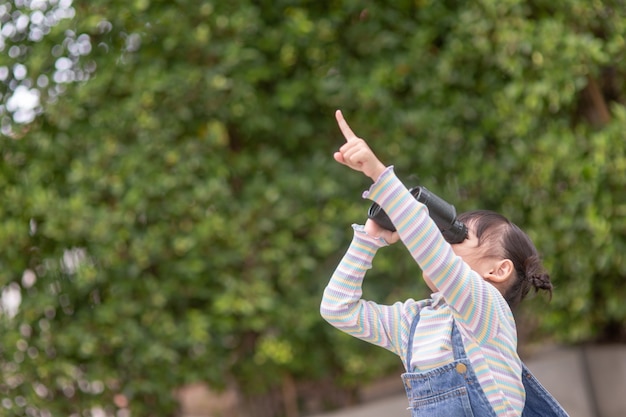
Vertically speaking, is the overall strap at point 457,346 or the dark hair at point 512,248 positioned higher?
the dark hair at point 512,248

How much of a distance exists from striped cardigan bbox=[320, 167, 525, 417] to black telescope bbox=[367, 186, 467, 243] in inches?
2.3

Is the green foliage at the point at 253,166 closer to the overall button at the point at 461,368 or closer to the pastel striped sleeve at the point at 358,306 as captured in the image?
the pastel striped sleeve at the point at 358,306

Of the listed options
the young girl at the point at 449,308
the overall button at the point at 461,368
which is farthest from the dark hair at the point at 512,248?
the overall button at the point at 461,368

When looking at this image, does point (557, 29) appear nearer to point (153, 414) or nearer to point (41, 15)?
point (41, 15)

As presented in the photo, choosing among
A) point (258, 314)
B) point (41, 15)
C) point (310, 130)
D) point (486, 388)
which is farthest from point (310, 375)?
point (486, 388)

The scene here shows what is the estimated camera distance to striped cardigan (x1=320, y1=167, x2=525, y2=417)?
151 cm

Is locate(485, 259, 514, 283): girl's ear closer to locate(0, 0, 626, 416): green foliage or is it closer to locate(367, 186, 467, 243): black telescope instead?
A: locate(367, 186, 467, 243): black telescope

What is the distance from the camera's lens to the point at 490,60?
11.3 ft

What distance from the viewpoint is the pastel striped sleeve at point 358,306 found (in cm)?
176

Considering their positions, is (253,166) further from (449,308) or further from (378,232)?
(449,308)

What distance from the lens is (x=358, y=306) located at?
1.79 meters

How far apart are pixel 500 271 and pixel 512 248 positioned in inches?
2.2

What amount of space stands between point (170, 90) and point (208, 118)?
7.9 inches

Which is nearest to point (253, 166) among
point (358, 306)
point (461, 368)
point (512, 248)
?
point (358, 306)
